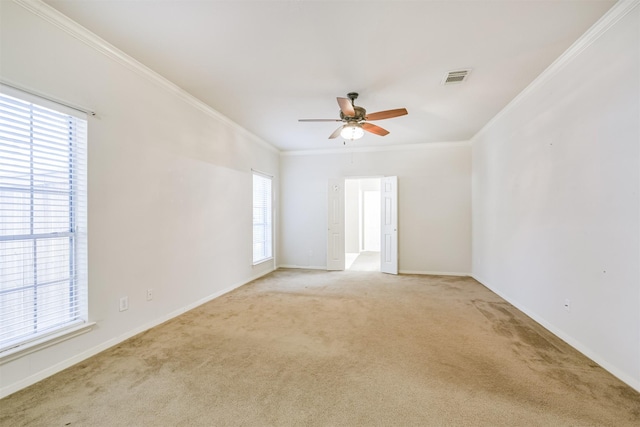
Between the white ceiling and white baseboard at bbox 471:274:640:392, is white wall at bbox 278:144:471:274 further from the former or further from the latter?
the white ceiling

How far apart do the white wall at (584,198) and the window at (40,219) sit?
13.6 ft

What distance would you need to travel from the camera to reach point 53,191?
2121mm

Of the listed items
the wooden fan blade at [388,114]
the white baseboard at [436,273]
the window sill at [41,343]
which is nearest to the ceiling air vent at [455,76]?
the wooden fan blade at [388,114]

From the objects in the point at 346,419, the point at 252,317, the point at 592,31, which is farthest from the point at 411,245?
the point at 346,419

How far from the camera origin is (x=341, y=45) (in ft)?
7.91

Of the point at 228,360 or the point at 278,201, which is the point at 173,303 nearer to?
the point at 228,360

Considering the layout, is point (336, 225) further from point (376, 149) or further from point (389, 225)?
point (376, 149)

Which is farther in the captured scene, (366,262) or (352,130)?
(366,262)

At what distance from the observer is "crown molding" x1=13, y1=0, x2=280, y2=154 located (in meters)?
1.96

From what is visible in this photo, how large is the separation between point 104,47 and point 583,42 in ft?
13.3

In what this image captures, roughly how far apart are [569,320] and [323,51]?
3359 mm

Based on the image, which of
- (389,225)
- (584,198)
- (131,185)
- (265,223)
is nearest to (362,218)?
(389,225)

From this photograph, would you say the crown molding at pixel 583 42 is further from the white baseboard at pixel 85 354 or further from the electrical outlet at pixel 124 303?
the white baseboard at pixel 85 354

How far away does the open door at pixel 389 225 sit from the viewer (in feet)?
18.6
